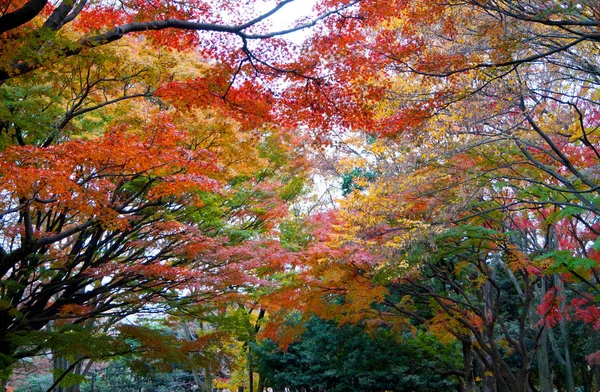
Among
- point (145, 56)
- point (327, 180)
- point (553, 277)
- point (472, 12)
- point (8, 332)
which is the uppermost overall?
point (327, 180)

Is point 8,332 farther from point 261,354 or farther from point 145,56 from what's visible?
point 261,354

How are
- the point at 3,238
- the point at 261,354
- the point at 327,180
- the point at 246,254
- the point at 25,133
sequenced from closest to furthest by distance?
1. the point at 25,133
2. the point at 3,238
3. the point at 246,254
4. the point at 261,354
5. the point at 327,180

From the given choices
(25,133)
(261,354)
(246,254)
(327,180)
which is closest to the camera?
(25,133)

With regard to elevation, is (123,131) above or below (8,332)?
above

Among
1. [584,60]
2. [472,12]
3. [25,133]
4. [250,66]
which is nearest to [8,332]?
[25,133]

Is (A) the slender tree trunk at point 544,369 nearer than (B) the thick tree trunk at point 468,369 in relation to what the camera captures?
No

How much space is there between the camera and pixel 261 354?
1669 cm

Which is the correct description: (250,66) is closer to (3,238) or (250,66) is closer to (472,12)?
(472,12)

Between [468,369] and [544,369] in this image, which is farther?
[544,369]

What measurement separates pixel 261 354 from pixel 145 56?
1156cm

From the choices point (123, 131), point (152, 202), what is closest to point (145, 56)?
point (123, 131)

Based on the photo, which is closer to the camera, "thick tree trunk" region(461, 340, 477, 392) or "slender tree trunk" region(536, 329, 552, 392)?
"thick tree trunk" region(461, 340, 477, 392)

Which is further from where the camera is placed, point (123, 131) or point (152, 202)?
point (152, 202)

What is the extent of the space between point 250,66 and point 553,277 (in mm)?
11963
